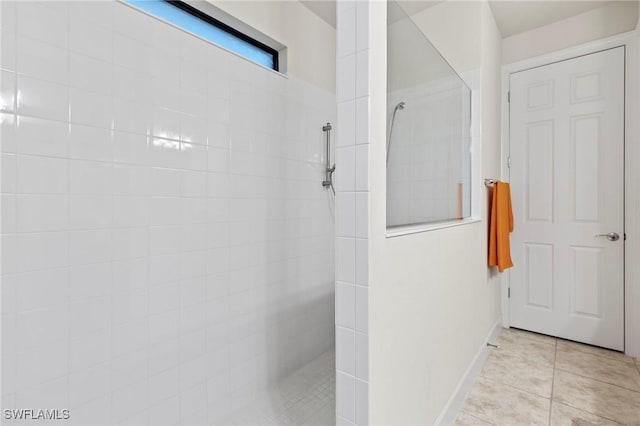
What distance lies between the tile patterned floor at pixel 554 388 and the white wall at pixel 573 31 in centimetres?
238

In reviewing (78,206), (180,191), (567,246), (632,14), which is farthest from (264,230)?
(632,14)

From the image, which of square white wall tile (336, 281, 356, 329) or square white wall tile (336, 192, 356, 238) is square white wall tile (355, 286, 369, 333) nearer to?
square white wall tile (336, 281, 356, 329)

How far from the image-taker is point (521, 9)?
2.44 metres

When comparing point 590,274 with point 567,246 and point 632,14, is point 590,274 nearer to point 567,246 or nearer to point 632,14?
point 567,246

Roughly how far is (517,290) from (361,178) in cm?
256

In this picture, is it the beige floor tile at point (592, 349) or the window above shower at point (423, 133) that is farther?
the beige floor tile at point (592, 349)

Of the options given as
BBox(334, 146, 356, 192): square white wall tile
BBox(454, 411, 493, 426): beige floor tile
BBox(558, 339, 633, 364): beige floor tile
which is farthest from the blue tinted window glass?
BBox(558, 339, 633, 364): beige floor tile

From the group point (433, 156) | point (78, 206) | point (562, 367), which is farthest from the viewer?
point (562, 367)

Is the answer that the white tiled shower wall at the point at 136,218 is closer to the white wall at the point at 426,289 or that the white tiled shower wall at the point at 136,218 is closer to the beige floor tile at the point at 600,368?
the white wall at the point at 426,289

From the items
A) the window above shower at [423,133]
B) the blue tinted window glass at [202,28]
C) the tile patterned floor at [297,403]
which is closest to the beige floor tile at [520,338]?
the window above shower at [423,133]

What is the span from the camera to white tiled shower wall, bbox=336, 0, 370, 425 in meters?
0.96

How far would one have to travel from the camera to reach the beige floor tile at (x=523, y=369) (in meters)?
1.90

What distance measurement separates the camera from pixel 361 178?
3.16 feet

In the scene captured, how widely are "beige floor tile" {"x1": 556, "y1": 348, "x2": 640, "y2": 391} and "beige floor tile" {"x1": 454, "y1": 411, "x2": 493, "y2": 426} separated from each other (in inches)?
37.3
